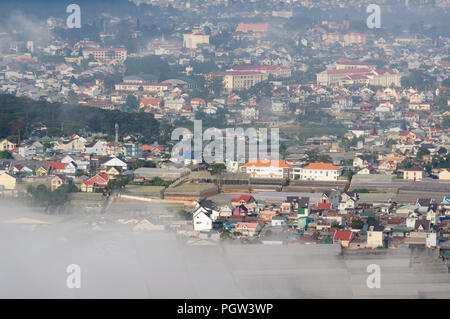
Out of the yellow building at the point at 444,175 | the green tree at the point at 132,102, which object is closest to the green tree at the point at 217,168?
the yellow building at the point at 444,175

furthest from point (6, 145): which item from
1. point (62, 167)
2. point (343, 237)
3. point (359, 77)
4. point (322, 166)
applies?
point (359, 77)

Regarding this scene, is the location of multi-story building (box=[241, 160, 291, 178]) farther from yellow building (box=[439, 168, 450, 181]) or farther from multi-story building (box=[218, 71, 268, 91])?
multi-story building (box=[218, 71, 268, 91])

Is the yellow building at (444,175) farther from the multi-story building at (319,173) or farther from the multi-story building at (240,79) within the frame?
the multi-story building at (240,79)

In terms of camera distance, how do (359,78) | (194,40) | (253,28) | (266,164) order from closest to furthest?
(266,164), (359,78), (194,40), (253,28)

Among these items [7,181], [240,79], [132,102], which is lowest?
[7,181]

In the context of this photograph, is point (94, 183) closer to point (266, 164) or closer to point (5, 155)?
point (266, 164)

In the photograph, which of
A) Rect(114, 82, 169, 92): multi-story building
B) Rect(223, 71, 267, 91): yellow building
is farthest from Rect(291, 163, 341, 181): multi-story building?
Rect(223, 71, 267, 91): yellow building

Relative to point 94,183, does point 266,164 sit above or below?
above
